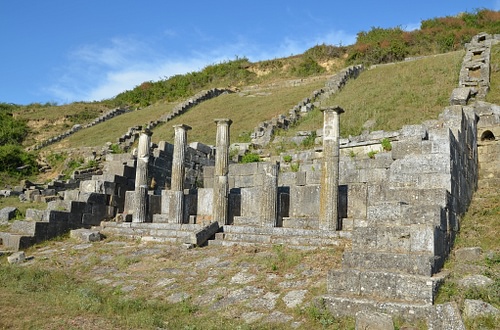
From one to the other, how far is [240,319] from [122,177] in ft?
42.4

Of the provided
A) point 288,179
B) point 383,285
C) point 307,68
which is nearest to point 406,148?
point 383,285

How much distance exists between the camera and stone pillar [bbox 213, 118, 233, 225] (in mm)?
17016

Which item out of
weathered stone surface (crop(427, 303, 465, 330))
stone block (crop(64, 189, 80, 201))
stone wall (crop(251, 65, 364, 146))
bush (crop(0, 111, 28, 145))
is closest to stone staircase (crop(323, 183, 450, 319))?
weathered stone surface (crop(427, 303, 465, 330))

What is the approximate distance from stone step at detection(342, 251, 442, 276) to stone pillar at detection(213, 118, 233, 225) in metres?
7.87

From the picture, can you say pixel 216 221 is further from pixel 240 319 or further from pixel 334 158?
pixel 240 319

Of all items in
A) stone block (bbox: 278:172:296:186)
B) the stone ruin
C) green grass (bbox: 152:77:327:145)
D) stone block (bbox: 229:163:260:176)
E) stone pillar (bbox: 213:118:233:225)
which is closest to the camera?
the stone ruin

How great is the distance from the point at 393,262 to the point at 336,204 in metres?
5.67

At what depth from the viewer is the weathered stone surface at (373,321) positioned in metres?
7.49

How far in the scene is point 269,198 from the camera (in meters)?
16.3

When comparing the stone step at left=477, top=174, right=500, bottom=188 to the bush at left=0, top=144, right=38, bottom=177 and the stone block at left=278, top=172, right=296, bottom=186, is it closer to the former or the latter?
the stone block at left=278, top=172, right=296, bottom=186

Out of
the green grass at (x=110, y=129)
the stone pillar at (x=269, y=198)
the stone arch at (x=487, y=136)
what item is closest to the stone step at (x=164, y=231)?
the stone pillar at (x=269, y=198)

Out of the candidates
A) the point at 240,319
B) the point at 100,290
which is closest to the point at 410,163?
the point at 240,319

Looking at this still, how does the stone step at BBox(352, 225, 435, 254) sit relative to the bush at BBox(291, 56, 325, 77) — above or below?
below

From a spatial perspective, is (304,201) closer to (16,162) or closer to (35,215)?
(35,215)
